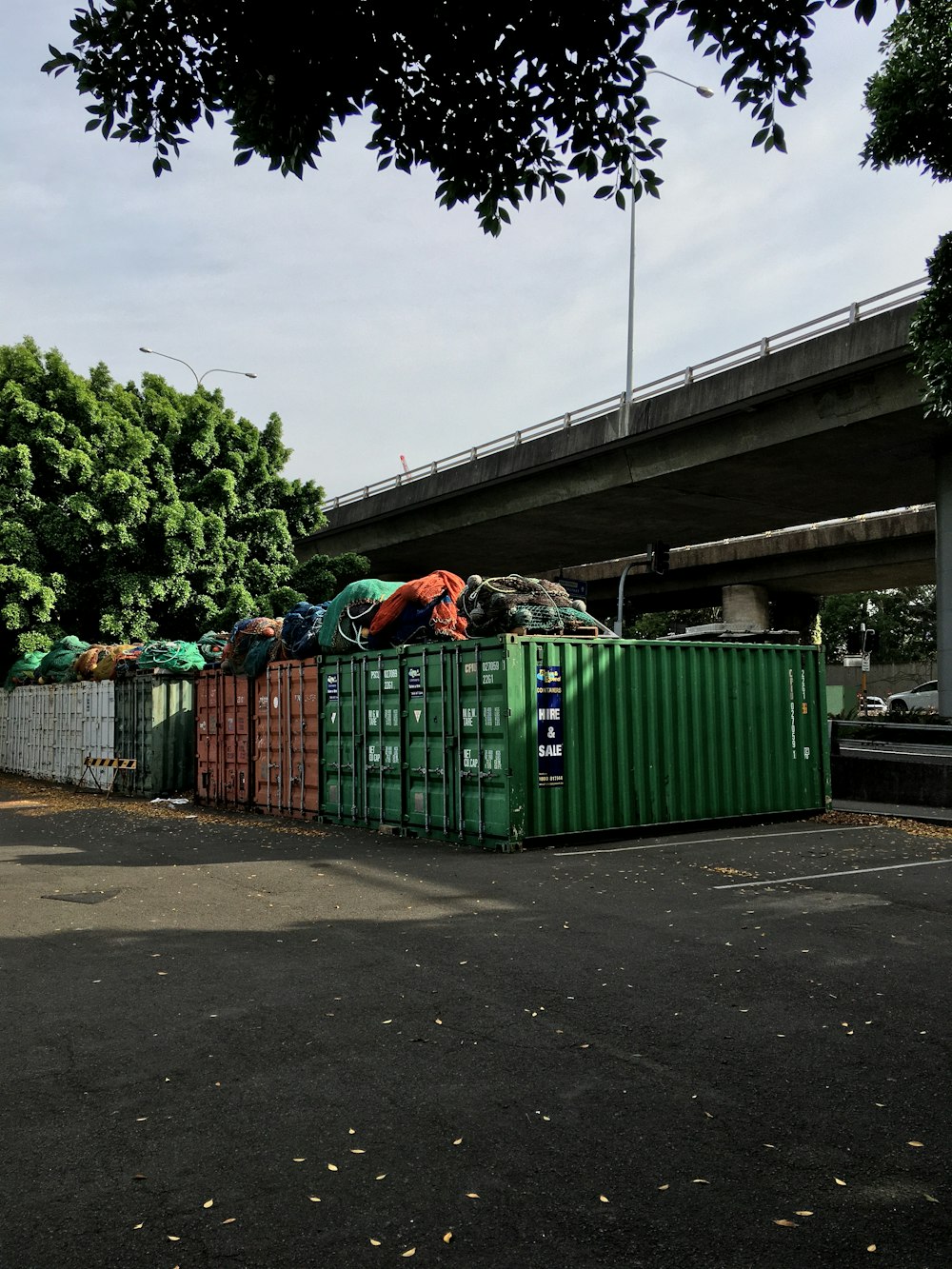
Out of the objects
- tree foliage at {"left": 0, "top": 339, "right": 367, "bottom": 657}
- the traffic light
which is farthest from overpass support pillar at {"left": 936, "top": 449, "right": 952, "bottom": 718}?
tree foliage at {"left": 0, "top": 339, "right": 367, "bottom": 657}

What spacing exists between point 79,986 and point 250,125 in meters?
5.08

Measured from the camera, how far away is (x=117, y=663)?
22500mm

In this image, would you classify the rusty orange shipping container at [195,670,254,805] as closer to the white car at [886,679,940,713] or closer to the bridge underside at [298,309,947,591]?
the bridge underside at [298,309,947,591]

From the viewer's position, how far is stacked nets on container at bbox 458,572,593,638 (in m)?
13.2

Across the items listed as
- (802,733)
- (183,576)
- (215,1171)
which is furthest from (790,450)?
(215,1171)

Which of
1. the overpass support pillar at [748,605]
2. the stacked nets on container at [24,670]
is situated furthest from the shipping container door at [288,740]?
the overpass support pillar at [748,605]

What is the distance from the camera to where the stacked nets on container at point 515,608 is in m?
13.2

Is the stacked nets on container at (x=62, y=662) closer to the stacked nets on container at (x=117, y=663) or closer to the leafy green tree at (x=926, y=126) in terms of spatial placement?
the stacked nets on container at (x=117, y=663)

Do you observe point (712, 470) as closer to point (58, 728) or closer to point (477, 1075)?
point (58, 728)

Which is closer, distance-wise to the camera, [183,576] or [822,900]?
[822,900]

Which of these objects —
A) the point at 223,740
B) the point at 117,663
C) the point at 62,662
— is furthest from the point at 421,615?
the point at 62,662

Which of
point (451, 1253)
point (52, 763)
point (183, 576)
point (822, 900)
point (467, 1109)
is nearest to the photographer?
point (451, 1253)

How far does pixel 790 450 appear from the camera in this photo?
77.7 feet

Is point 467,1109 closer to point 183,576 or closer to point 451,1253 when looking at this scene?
point 451,1253
